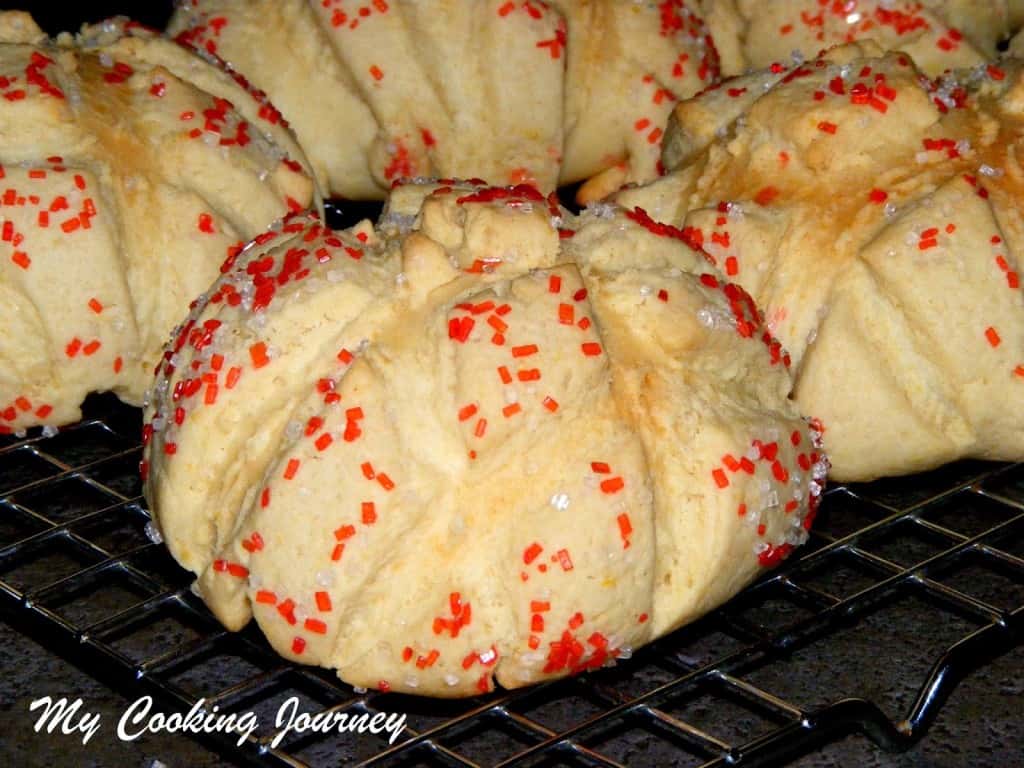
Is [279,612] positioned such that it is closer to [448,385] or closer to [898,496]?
[448,385]

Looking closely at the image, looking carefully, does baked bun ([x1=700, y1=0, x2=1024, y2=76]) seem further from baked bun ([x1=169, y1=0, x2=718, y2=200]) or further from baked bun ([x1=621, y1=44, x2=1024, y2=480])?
baked bun ([x1=621, y1=44, x2=1024, y2=480])

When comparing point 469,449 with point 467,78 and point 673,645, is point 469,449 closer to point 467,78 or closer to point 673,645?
point 673,645

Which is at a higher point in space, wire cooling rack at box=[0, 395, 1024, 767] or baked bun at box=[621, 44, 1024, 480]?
baked bun at box=[621, 44, 1024, 480]

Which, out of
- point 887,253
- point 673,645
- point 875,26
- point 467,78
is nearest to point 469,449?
point 673,645

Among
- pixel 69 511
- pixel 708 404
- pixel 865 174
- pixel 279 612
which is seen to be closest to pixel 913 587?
pixel 708 404

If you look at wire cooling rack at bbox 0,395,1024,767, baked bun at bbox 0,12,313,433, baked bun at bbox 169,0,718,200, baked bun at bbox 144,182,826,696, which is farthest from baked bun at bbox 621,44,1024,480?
baked bun at bbox 0,12,313,433

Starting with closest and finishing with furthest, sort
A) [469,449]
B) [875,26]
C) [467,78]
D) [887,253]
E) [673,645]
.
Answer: [469,449]
[673,645]
[887,253]
[467,78]
[875,26]

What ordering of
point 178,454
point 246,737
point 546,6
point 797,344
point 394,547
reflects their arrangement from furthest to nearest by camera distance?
point 546,6 → point 797,344 → point 178,454 → point 394,547 → point 246,737
